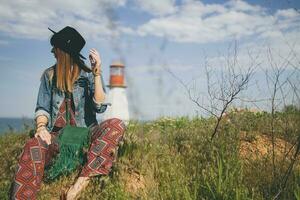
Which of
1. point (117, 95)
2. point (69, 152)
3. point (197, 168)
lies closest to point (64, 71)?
point (69, 152)

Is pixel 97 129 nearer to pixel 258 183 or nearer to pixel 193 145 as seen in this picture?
pixel 193 145

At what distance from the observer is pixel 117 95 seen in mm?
11617

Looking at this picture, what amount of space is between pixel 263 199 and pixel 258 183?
339 mm

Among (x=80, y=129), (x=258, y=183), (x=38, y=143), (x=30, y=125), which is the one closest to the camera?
(x=258, y=183)

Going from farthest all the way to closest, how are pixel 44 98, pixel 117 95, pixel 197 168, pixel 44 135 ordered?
pixel 117 95 → pixel 44 98 → pixel 197 168 → pixel 44 135

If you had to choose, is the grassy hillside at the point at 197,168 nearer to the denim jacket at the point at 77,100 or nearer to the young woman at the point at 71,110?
the young woman at the point at 71,110

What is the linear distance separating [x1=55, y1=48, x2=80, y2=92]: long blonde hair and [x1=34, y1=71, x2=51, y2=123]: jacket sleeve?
17 cm

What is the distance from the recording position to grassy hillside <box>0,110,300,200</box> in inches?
158

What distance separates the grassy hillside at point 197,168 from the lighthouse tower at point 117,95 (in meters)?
5.19

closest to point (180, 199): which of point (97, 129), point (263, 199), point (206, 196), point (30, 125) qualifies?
point (206, 196)

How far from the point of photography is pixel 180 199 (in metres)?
3.99

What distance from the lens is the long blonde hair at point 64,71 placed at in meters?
5.11

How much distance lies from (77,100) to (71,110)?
5.9 inches

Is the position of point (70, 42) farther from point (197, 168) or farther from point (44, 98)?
point (197, 168)
